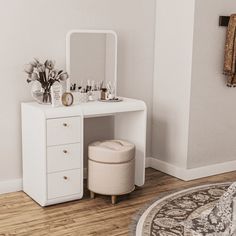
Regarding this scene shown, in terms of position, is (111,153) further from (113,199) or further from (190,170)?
(190,170)

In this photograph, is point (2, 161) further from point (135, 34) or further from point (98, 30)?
point (135, 34)

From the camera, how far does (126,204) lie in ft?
11.1

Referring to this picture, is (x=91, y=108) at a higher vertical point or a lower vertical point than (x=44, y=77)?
lower

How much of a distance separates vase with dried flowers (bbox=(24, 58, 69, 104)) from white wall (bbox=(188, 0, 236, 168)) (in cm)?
123

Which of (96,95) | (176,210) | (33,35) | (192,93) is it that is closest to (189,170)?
(192,93)

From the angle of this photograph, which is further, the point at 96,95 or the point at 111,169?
the point at 96,95

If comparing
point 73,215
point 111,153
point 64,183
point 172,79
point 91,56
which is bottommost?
point 73,215

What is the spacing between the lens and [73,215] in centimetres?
314

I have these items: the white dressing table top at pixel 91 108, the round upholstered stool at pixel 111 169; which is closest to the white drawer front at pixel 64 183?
the round upholstered stool at pixel 111 169

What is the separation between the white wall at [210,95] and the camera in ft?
12.7

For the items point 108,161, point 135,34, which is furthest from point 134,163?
point 135,34

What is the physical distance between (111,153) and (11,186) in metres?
0.92

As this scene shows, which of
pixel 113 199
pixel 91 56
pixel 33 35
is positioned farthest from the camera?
pixel 91 56

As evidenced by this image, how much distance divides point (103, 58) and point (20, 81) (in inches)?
29.3
